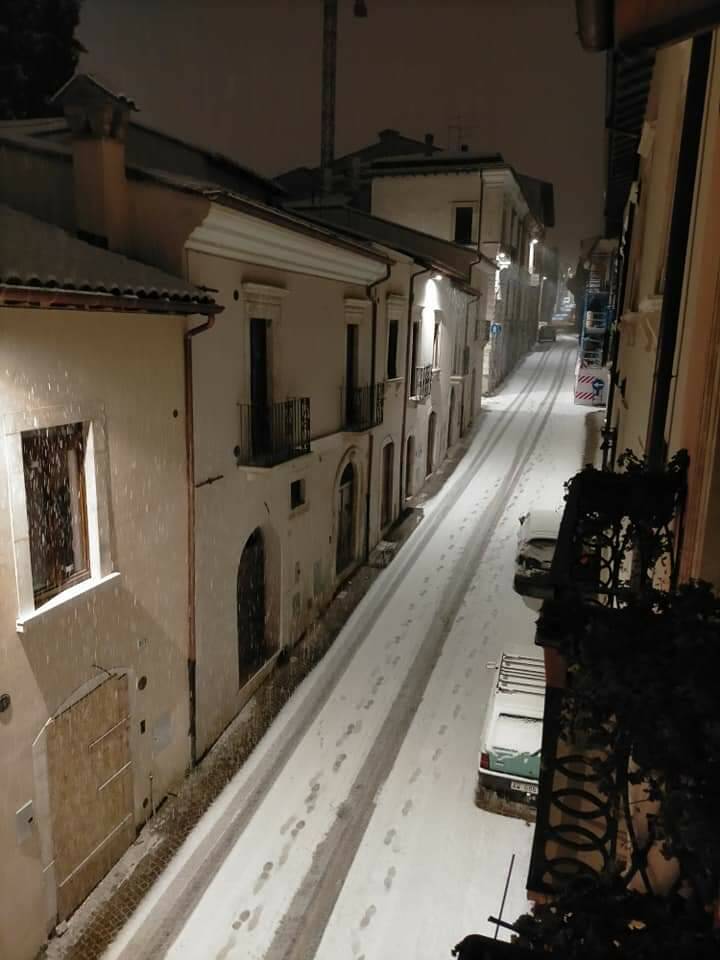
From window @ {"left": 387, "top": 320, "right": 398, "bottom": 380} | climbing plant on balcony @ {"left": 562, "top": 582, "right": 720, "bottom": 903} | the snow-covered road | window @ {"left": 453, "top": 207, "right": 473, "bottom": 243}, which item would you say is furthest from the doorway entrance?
window @ {"left": 453, "top": 207, "right": 473, "bottom": 243}

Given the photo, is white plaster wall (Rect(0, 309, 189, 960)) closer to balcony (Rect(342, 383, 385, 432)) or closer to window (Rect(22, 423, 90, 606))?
window (Rect(22, 423, 90, 606))

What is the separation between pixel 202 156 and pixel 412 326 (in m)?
7.63

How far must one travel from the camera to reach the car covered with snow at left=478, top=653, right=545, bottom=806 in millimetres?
8656

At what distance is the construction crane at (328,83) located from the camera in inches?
1193

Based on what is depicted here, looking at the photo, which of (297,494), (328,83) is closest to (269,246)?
(297,494)

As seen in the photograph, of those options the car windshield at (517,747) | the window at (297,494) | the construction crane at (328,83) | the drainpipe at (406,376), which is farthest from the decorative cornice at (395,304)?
the construction crane at (328,83)

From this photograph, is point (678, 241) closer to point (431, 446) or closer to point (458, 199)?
point (431, 446)

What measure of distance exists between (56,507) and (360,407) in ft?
29.2

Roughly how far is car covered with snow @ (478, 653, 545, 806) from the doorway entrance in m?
8.88

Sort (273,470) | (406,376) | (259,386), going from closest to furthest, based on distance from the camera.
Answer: (273,470)
(259,386)
(406,376)

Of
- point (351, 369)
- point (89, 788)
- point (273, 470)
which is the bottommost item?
point (89, 788)

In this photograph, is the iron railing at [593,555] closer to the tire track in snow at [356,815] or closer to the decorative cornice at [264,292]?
the tire track in snow at [356,815]

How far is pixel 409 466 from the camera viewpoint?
2064 centimetres

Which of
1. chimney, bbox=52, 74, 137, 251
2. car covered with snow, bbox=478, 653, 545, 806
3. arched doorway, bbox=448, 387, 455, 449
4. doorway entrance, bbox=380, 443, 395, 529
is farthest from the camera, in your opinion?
arched doorway, bbox=448, 387, 455, 449
